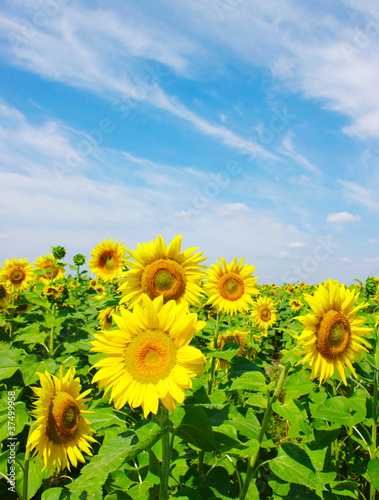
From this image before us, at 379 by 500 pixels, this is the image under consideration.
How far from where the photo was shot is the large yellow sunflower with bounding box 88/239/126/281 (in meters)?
4.79

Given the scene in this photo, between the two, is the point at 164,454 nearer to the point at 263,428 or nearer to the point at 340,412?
the point at 263,428

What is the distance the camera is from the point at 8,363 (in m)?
3.10

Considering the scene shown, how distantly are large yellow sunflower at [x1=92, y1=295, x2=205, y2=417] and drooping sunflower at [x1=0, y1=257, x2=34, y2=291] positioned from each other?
517cm

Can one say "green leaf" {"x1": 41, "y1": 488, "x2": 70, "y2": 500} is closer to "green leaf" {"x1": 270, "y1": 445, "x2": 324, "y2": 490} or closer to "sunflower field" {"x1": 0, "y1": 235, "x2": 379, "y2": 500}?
"sunflower field" {"x1": 0, "y1": 235, "x2": 379, "y2": 500}

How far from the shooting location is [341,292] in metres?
2.37

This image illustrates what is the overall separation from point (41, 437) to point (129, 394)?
1.01m

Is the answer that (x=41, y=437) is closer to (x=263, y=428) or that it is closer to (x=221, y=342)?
(x=263, y=428)

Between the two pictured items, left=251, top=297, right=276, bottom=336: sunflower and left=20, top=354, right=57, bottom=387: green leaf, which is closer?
left=20, top=354, right=57, bottom=387: green leaf

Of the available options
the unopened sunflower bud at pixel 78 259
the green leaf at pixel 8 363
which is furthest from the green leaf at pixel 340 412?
the unopened sunflower bud at pixel 78 259

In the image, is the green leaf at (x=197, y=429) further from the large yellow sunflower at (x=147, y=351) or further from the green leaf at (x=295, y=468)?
the green leaf at (x=295, y=468)

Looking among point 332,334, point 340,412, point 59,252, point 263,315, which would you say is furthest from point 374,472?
point 263,315

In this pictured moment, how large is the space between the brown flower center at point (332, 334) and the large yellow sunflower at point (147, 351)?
0.98m

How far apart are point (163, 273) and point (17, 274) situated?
506 centimetres

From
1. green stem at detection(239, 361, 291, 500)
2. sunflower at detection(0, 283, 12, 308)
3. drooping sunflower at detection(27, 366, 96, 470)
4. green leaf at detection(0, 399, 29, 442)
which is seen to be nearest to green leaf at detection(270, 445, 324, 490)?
green stem at detection(239, 361, 291, 500)
